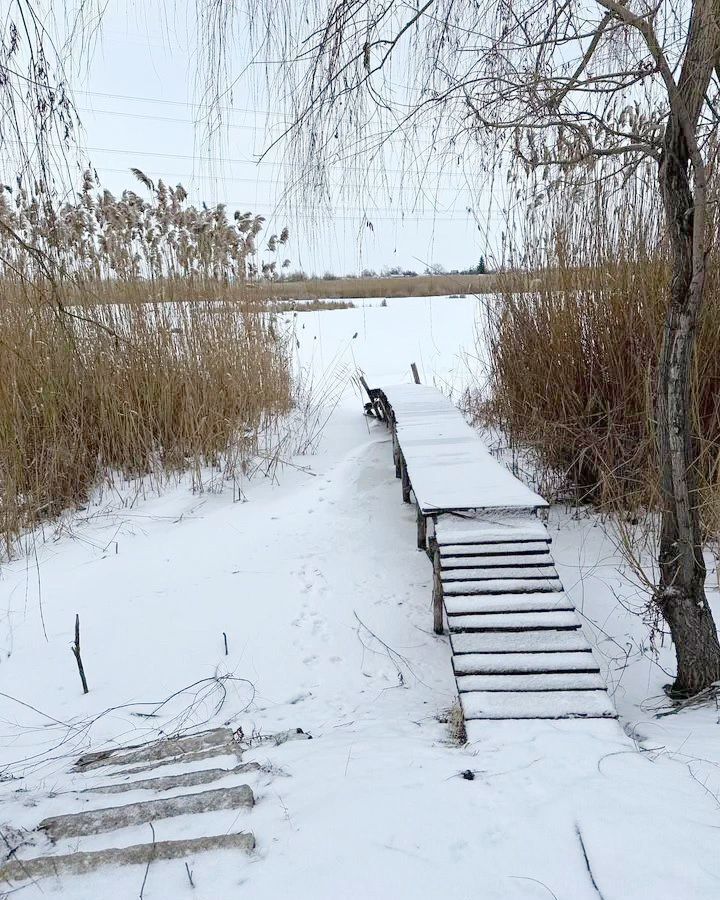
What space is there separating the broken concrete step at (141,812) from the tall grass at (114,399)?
241cm

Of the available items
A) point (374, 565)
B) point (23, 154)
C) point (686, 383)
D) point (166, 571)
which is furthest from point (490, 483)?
point (23, 154)

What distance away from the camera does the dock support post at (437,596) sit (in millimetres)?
2678

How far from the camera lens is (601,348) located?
3.54 m

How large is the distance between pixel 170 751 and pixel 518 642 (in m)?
1.21

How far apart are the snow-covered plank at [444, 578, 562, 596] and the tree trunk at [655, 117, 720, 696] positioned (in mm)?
422

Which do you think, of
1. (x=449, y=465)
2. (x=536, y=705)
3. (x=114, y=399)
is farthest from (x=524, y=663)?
(x=114, y=399)

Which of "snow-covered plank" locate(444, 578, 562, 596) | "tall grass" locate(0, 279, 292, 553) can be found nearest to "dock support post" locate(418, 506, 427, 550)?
"snow-covered plank" locate(444, 578, 562, 596)

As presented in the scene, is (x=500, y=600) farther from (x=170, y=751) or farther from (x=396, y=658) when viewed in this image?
(x=170, y=751)

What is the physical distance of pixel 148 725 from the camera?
2311 millimetres

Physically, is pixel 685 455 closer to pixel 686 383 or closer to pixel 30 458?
pixel 686 383

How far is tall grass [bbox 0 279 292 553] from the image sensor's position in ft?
13.1

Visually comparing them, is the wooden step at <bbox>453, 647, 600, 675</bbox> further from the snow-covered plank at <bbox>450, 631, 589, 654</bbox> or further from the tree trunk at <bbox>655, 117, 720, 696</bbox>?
the tree trunk at <bbox>655, 117, 720, 696</bbox>

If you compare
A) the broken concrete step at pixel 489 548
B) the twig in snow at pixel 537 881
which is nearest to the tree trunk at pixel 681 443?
the broken concrete step at pixel 489 548

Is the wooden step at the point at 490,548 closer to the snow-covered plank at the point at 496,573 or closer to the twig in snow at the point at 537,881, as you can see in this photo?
the snow-covered plank at the point at 496,573
